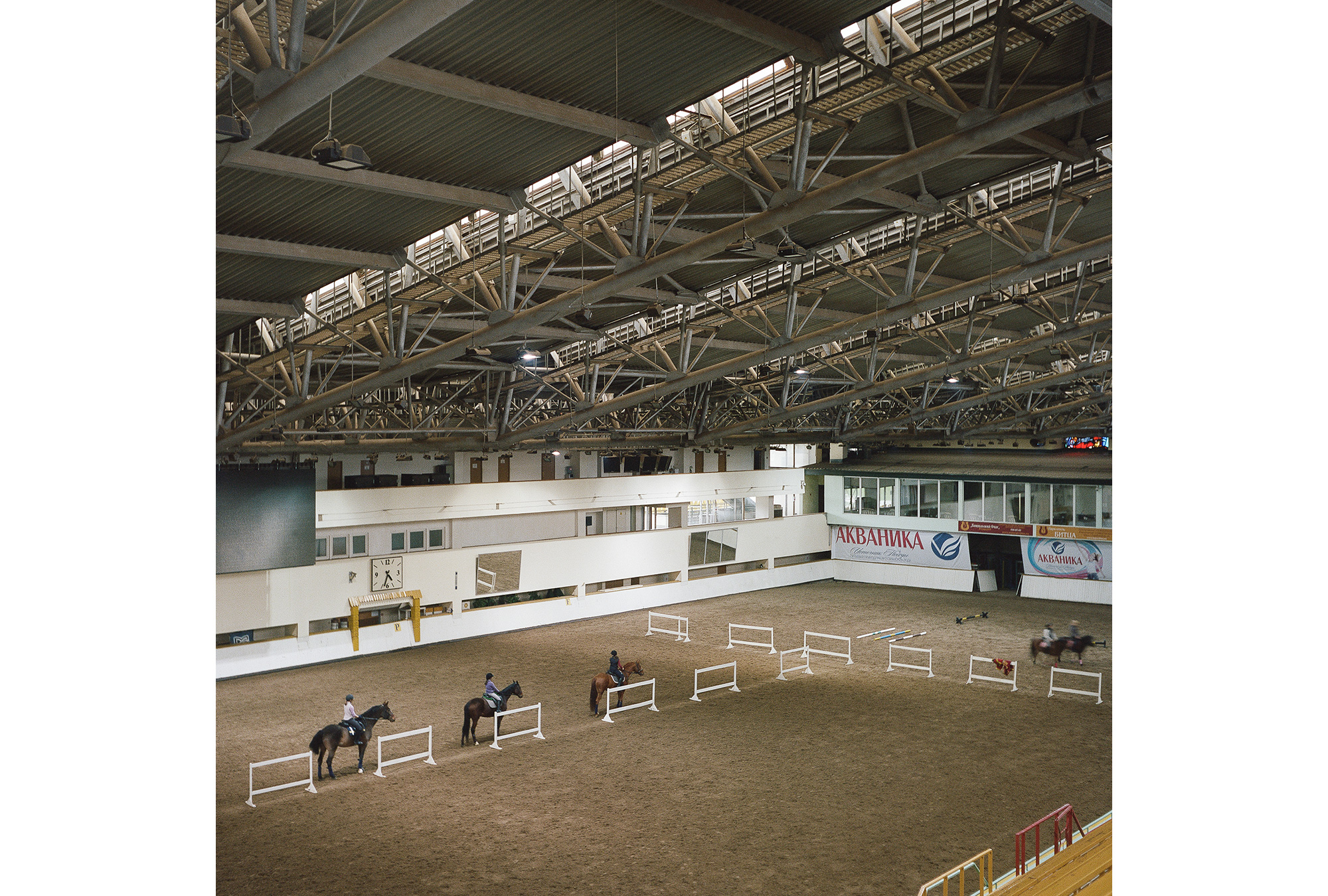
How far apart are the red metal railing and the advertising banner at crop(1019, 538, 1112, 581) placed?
2310cm

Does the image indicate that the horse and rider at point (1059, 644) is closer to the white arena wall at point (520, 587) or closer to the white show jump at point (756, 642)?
the white show jump at point (756, 642)

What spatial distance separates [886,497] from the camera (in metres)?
40.3

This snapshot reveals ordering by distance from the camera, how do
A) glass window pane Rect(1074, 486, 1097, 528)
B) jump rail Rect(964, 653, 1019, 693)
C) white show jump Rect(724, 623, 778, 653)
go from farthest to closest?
glass window pane Rect(1074, 486, 1097, 528)
white show jump Rect(724, 623, 778, 653)
jump rail Rect(964, 653, 1019, 693)

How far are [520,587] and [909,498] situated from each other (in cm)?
1768

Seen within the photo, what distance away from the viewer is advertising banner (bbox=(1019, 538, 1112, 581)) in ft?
114

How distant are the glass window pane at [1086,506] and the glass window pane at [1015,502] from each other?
2.06 m

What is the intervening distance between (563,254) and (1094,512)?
2594 centimetres

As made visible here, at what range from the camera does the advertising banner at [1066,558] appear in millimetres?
34781

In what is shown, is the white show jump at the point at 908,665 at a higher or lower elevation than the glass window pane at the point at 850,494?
lower

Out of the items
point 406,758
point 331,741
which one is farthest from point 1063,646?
point 331,741

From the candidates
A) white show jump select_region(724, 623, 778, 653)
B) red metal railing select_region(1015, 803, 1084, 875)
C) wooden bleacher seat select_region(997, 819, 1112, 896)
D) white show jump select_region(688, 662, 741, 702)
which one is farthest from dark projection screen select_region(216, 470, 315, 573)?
wooden bleacher seat select_region(997, 819, 1112, 896)

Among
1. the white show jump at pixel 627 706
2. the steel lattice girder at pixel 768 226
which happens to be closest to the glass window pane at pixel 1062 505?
the steel lattice girder at pixel 768 226

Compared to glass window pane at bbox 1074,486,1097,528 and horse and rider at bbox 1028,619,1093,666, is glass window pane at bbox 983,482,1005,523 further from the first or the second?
horse and rider at bbox 1028,619,1093,666

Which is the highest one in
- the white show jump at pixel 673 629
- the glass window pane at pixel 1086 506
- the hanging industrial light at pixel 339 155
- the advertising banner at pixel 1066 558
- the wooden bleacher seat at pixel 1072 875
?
the hanging industrial light at pixel 339 155
